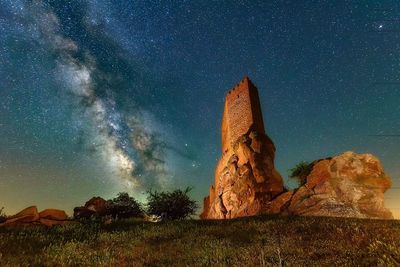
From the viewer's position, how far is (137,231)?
12398 mm

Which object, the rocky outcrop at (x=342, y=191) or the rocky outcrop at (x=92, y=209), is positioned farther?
the rocky outcrop at (x=342, y=191)

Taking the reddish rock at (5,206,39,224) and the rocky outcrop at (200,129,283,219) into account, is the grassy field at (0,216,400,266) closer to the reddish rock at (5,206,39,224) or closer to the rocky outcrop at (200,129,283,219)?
the reddish rock at (5,206,39,224)

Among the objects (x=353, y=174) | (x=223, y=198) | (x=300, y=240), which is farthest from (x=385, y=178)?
(x=300, y=240)

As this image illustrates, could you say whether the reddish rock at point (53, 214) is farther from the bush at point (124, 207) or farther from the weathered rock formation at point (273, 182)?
the weathered rock formation at point (273, 182)

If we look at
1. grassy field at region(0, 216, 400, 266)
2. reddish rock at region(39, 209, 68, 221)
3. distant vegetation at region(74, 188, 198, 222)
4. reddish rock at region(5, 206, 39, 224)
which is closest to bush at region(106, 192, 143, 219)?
→ distant vegetation at region(74, 188, 198, 222)

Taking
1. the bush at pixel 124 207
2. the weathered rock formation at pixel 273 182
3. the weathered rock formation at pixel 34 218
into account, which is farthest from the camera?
the weathered rock formation at pixel 273 182

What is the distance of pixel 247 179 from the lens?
111 feet

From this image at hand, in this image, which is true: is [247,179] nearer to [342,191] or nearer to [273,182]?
[273,182]

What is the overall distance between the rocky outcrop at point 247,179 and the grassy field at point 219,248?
2077 cm

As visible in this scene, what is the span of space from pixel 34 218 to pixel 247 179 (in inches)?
964

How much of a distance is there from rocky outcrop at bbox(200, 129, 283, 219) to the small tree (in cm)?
253

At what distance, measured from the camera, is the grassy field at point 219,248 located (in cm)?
679

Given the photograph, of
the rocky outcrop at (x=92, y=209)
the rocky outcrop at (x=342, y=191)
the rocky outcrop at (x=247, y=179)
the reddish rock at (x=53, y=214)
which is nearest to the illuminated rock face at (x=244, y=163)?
the rocky outcrop at (x=247, y=179)

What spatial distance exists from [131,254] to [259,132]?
1311 inches
